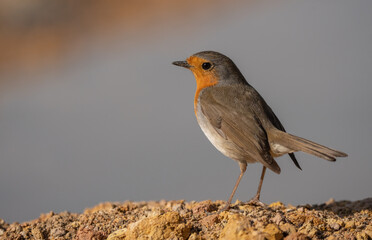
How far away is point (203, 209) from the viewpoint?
4215 mm

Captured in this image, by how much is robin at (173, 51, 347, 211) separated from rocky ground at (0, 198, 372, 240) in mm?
274

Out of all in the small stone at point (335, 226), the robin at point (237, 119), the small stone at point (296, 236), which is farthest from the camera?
the robin at point (237, 119)

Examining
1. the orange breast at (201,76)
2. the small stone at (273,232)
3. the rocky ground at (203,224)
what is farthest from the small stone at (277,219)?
the orange breast at (201,76)

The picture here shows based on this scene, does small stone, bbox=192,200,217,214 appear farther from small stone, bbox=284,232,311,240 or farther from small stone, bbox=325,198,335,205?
small stone, bbox=325,198,335,205

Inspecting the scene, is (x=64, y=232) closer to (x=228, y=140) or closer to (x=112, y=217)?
(x=112, y=217)

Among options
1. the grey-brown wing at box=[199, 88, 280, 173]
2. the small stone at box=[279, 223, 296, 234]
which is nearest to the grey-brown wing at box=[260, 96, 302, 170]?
the grey-brown wing at box=[199, 88, 280, 173]

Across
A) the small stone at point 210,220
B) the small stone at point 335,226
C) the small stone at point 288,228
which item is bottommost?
the small stone at point 335,226

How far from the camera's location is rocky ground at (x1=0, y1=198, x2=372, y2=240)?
365 centimetres

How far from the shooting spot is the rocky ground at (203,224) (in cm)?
365

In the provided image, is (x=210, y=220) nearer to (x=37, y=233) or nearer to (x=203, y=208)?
(x=203, y=208)

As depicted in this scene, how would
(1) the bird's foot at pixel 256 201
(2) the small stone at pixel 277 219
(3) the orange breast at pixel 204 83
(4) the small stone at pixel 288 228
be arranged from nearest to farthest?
1. (4) the small stone at pixel 288 228
2. (2) the small stone at pixel 277 219
3. (1) the bird's foot at pixel 256 201
4. (3) the orange breast at pixel 204 83

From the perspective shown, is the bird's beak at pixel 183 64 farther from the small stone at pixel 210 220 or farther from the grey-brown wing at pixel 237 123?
the small stone at pixel 210 220

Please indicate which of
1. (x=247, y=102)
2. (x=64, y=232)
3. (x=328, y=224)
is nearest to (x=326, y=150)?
(x=328, y=224)

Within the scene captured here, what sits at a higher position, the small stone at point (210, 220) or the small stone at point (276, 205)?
the small stone at point (210, 220)
